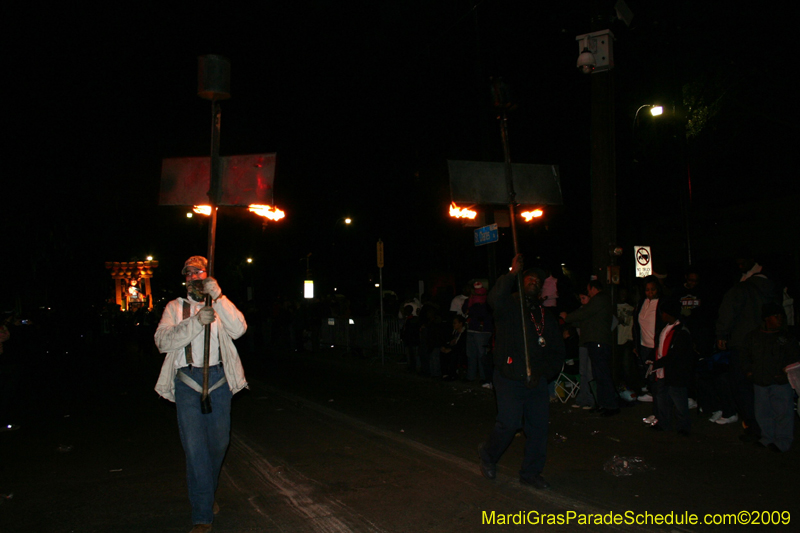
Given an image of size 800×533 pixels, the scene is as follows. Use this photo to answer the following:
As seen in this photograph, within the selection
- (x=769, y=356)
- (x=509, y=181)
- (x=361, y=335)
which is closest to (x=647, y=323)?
(x=769, y=356)

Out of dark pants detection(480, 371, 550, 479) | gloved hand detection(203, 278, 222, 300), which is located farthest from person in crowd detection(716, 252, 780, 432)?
gloved hand detection(203, 278, 222, 300)

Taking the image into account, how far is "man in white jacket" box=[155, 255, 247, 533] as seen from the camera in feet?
15.1

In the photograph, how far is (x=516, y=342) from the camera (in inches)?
224

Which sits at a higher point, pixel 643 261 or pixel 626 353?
pixel 643 261

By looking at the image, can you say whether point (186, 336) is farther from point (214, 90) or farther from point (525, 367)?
point (525, 367)

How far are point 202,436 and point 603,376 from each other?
6150 mm

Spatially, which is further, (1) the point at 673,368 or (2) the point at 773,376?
(1) the point at 673,368

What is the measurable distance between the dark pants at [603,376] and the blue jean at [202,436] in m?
5.90

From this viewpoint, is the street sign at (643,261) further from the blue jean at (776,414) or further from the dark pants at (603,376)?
the blue jean at (776,414)

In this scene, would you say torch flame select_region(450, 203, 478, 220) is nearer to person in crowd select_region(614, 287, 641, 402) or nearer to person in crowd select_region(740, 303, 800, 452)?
person in crowd select_region(614, 287, 641, 402)

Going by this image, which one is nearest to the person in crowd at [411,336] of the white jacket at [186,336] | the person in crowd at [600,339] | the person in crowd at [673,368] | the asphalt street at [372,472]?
the asphalt street at [372,472]

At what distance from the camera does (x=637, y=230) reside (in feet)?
84.8

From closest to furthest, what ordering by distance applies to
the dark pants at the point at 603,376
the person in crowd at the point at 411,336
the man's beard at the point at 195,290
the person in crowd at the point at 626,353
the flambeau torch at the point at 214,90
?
the man's beard at the point at 195,290
the flambeau torch at the point at 214,90
the dark pants at the point at 603,376
the person in crowd at the point at 626,353
the person in crowd at the point at 411,336

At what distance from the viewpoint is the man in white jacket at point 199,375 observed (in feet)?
15.1
